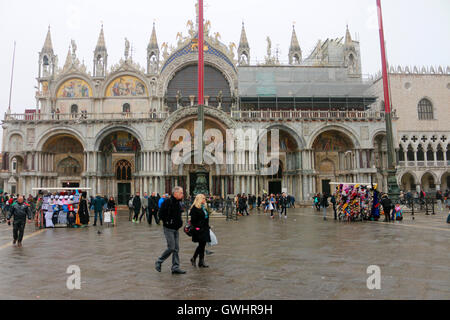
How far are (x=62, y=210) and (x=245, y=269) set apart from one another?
13254 mm

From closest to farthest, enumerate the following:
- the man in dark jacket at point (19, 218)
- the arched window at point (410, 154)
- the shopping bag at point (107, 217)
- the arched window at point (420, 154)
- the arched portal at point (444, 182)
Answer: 1. the man in dark jacket at point (19, 218)
2. the shopping bag at point (107, 217)
3. the arched portal at point (444, 182)
4. the arched window at point (410, 154)
5. the arched window at point (420, 154)

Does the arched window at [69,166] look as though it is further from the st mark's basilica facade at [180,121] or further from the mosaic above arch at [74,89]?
the mosaic above arch at [74,89]

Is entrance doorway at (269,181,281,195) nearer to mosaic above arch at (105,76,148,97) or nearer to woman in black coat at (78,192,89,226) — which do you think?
mosaic above arch at (105,76,148,97)

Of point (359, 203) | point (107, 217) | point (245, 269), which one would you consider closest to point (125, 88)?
point (107, 217)

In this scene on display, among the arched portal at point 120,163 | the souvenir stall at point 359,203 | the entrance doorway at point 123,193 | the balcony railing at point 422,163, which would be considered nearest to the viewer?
the souvenir stall at point 359,203

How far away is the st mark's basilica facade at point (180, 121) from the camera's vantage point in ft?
105

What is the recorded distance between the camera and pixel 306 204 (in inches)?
1246

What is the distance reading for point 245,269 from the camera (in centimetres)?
666

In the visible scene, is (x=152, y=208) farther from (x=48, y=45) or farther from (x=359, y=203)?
(x=48, y=45)

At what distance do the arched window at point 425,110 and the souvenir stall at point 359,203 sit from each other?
2920cm

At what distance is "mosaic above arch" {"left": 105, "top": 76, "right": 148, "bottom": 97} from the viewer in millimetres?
35469

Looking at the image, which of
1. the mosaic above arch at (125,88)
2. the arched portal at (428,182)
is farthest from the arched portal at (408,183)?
the mosaic above arch at (125,88)
